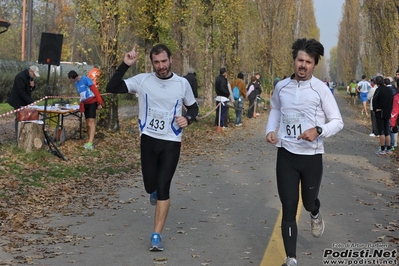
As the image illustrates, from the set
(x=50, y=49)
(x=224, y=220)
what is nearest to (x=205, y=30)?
(x=50, y=49)

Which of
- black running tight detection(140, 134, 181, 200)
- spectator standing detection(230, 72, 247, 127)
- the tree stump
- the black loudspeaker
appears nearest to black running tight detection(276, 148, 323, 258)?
black running tight detection(140, 134, 181, 200)

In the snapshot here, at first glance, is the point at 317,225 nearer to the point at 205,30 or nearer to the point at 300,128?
the point at 300,128

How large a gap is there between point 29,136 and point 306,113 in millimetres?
9171

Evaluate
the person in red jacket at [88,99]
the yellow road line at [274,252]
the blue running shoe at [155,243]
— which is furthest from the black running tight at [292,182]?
the person in red jacket at [88,99]

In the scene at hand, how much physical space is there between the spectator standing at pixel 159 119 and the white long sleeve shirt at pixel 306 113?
46.4 inches

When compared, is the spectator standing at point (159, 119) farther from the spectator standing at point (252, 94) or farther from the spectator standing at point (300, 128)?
the spectator standing at point (252, 94)

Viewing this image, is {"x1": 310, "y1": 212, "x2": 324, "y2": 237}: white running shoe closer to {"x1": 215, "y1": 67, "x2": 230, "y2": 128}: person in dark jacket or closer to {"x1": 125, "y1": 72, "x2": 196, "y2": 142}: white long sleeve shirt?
{"x1": 125, "y1": 72, "x2": 196, "y2": 142}: white long sleeve shirt

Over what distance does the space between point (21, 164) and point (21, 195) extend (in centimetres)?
284

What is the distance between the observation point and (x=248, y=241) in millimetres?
7711

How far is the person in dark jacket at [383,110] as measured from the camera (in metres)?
18.4

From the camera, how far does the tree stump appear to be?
1445cm

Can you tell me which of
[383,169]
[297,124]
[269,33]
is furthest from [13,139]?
[269,33]

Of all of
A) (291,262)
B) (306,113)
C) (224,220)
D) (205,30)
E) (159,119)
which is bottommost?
(224,220)

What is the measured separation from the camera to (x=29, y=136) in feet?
47.5
